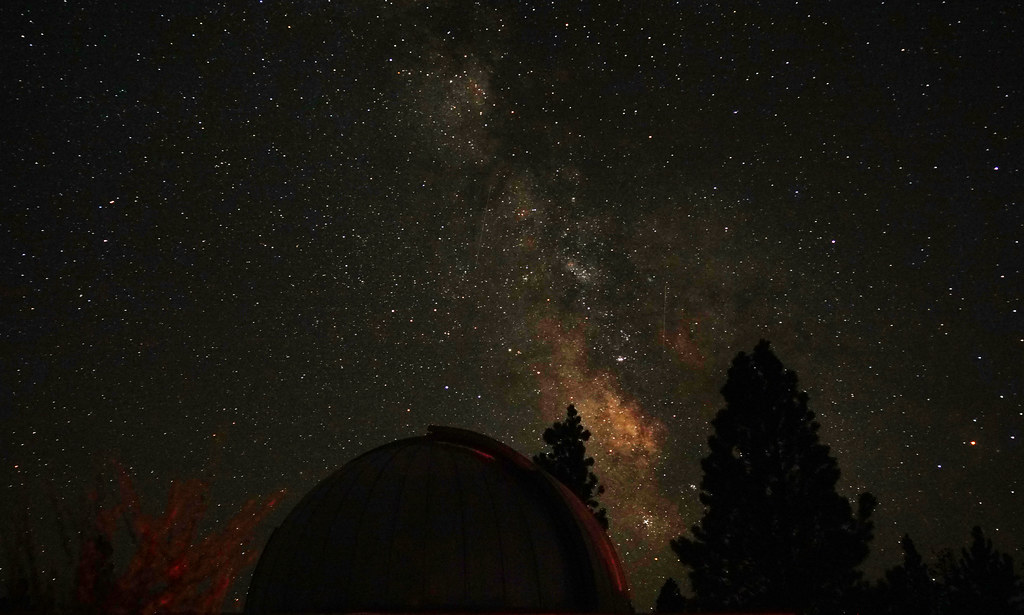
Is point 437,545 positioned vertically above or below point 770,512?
below

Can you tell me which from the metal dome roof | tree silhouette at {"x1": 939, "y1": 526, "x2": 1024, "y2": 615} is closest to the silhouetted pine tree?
tree silhouette at {"x1": 939, "y1": 526, "x2": 1024, "y2": 615}

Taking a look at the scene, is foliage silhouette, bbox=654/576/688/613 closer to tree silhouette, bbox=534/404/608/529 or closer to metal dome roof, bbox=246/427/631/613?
tree silhouette, bbox=534/404/608/529

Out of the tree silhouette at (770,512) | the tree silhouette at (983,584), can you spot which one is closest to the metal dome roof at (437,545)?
the tree silhouette at (770,512)

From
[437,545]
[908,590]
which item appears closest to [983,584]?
[908,590]

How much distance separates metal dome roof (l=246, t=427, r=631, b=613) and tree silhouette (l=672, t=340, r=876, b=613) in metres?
12.0

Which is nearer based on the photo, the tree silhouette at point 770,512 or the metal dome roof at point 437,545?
the metal dome roof at point 437,545

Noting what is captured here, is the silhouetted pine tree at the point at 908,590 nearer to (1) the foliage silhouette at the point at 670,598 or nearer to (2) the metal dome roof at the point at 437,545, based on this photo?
(1) the foliage silhouette at the point at 670,598

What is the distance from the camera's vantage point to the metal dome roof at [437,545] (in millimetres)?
10219

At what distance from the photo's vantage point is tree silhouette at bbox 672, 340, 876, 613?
22547mm

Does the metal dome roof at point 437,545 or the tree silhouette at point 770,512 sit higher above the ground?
the tree silhouette at point 770,512

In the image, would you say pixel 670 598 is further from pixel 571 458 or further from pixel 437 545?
pixel 437 545

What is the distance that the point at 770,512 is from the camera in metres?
23.5

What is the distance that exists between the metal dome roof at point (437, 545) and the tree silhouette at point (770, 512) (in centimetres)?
1198

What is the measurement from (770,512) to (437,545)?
50.8 feet
